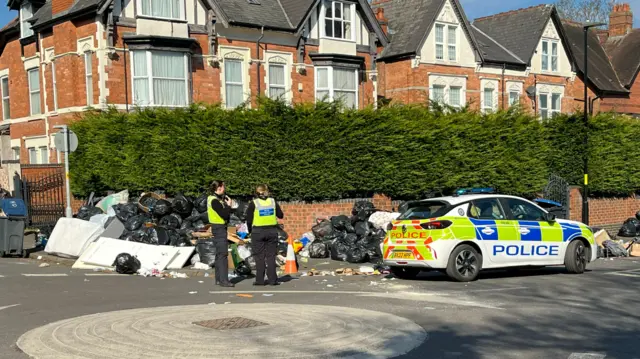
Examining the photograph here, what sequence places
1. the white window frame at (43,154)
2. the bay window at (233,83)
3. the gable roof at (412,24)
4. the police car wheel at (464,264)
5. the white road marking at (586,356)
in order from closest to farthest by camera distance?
the white road marking at (586,356) → the police car wheel at (464,264) → the bay window at (233,83) → the white window frame at (43,154) → the gable roof at (412,24)

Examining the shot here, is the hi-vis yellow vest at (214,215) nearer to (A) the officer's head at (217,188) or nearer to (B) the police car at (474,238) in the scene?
(A) the officer's head at (217,188)

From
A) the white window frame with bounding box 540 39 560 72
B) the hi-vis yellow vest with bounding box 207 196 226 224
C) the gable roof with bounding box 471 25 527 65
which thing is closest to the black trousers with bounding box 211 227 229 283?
the hi-vis yellow vest with bounding box 207 196 226 224

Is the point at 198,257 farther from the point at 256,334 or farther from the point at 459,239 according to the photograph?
the point at 256,334

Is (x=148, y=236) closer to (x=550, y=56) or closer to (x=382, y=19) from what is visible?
(x=382, y=19)

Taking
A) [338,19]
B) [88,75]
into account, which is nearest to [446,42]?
[338,19]

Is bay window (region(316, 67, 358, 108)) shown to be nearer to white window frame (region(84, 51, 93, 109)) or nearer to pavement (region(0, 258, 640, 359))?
white window frame (region(84, 51, 93, 109))

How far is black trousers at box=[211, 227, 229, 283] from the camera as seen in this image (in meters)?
12.6

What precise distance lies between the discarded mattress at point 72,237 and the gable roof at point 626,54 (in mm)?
34914

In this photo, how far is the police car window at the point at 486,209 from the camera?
13.4m

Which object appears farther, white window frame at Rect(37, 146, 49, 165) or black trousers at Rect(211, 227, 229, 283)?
white window frame at Rect(37, 146, 49, 165)

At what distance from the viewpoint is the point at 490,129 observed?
23.2 meters

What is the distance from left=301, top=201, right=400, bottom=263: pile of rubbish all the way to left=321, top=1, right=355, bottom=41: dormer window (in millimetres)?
11475

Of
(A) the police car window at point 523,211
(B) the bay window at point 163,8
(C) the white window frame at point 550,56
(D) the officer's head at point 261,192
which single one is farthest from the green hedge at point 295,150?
(C) the white window frame at point 550,56

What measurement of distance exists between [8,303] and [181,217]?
788 cm
